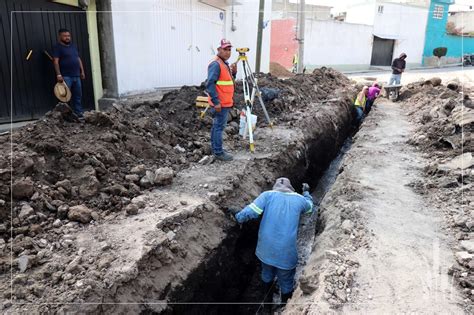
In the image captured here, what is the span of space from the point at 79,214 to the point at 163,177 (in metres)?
1.30

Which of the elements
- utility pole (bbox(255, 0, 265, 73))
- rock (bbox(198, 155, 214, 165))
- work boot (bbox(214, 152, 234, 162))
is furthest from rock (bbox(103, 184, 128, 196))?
utility pole (bbox(255, 0, 265, 73))

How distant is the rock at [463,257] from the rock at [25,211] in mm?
4203

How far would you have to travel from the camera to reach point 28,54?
21.9 ft

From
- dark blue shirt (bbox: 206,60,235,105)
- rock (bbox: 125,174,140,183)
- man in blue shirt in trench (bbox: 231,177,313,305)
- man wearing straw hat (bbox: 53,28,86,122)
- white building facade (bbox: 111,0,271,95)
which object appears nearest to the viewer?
man in blue shirt in trench (bbox: 231,177,313,305)

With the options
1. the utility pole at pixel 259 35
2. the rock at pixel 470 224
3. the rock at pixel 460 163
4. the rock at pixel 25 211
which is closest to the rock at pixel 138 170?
the rock at pixel 25 211

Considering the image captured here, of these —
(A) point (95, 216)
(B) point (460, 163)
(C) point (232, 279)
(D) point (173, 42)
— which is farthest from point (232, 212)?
(D) point (173, 42)

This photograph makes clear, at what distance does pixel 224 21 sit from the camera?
13094 mm

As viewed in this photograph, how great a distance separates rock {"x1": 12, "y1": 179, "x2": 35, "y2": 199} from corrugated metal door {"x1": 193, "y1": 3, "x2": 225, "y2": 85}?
332 inches

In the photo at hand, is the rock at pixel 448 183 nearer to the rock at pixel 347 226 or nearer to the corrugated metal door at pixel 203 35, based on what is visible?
the rock at pixel 347 226

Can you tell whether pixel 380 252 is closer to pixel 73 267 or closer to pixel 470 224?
pixel 470 224

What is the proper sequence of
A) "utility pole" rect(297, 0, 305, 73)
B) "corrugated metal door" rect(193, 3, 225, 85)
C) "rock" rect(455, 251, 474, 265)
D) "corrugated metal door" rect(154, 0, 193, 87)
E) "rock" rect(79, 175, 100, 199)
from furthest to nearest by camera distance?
"utility pole" rect(297, 0, 305, 73), "corrugated metal door" rect(193, 3, 225, 85), "corrugated metal door" rect(154, 0, 193, 87), "rock" rect(79, 175, 100, 199), "rock" rect(455, 251, 474, 265)

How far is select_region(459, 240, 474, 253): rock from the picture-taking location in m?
3.70

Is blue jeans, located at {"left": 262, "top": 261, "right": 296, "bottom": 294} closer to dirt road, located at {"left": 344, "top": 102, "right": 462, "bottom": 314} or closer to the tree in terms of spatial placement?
dirt road, located at {"left": 344, "top": 102, "right": 462, "bottom": 314}

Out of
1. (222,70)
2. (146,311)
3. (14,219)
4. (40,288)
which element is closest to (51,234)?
(14,219)
